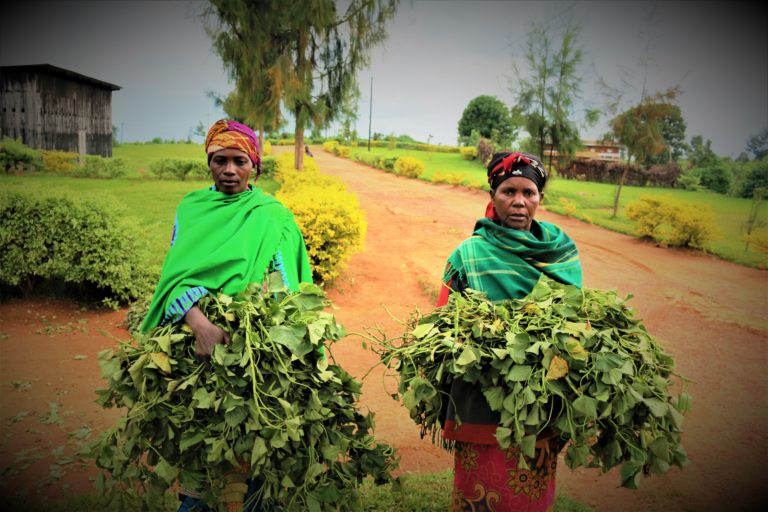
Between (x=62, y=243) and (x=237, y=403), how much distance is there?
5.38 meters

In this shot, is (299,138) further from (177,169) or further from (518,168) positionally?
(518,168)

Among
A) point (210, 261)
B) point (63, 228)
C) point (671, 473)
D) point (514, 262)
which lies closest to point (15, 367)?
point (63, 228)

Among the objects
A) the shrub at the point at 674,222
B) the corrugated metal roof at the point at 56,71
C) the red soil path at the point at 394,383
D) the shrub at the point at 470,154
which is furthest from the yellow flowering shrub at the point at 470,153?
the corrugated metal roof at the point at 56,71

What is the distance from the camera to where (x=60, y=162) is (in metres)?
9.64

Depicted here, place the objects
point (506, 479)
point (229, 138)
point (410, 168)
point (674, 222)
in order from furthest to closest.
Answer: point (410, 168) < point (674, 222) < point (229, 138) < point (506, 479)

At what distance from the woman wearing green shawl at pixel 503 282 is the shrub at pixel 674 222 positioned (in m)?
10.1

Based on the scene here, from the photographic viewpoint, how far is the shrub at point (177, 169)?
16.5m

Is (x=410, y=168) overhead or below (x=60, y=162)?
overhead

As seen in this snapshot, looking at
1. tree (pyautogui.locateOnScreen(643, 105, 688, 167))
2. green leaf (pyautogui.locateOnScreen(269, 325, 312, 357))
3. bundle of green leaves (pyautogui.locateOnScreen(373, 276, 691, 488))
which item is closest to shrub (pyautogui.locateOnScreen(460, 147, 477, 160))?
tree (pyautogui.locateOnScreen(643, 105, 688, 167))

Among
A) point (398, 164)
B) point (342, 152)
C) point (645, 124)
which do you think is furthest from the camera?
point (342, 152)

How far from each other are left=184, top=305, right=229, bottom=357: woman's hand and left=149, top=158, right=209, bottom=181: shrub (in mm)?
15740

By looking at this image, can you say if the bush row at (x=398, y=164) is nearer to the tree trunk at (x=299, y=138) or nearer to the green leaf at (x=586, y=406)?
the tree trunk at (x=299, y=138)

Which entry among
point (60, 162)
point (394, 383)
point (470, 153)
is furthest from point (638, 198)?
point (470, 153)

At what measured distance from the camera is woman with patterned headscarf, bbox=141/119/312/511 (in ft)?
7.48
